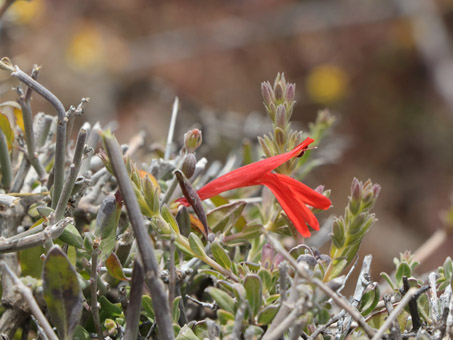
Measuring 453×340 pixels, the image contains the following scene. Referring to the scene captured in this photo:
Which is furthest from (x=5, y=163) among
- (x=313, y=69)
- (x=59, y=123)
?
(x=313, y=69)

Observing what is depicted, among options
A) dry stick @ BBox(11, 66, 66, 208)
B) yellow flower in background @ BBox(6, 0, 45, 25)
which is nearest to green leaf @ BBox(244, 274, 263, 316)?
dry stick @ BBox(11, 66, 66, 208)

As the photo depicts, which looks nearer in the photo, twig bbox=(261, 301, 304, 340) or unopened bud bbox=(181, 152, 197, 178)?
twig bbox=(261, 301, 304, 340)

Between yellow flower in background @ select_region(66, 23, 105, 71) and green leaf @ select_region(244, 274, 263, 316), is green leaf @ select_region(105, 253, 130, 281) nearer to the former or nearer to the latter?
green leaf @ select_region(244, 274, 263, 316)

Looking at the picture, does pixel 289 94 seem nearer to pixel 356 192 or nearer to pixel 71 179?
pixel 356 192

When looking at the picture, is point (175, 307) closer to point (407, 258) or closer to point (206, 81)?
point (407, 258)

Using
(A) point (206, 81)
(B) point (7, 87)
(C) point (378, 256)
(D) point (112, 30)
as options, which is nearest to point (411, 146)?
(C) point (378, 256)
